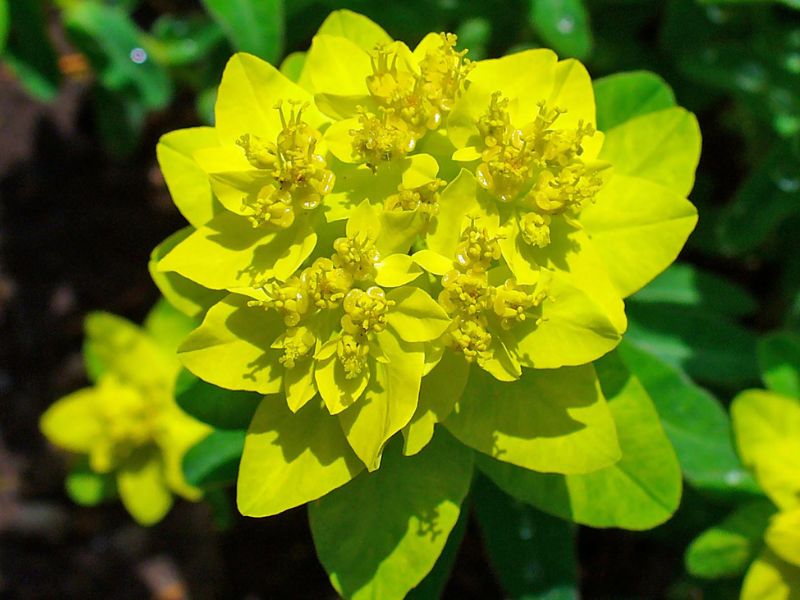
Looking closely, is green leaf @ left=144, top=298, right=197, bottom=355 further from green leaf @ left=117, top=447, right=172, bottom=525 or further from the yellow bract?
the yellow bract

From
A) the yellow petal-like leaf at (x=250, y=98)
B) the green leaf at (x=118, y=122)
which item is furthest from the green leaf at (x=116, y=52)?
the yellow petal-like leaf at (x=250, y=98)

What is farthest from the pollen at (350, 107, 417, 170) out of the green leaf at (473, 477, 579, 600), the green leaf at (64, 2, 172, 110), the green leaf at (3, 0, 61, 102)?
the green leaf at (3, 0, 61, 102)

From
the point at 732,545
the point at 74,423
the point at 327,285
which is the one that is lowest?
the point at 74,423

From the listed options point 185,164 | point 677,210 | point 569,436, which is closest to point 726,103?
point 677,210

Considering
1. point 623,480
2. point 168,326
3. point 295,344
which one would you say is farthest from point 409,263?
point 168,326

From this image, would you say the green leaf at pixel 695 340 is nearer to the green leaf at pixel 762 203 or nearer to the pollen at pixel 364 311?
the green leaf at pixel 762 203

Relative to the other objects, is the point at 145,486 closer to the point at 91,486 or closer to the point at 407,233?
the point at 91,486
